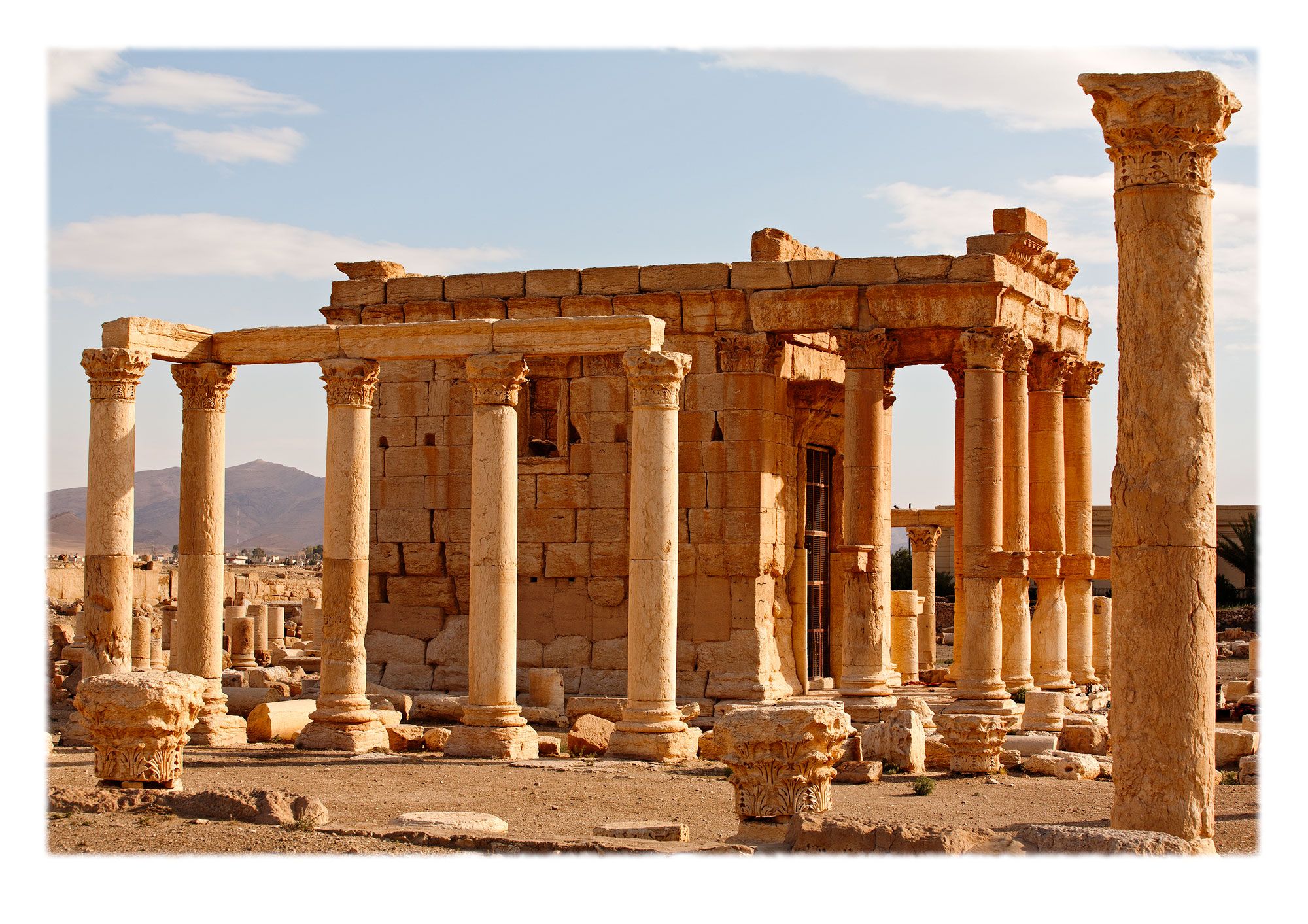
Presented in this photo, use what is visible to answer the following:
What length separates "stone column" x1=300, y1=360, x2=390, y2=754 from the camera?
19.4 m

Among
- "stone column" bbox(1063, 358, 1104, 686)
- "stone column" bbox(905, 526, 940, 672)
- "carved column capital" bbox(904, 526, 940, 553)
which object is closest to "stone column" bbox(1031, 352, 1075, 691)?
"stone column" bbox(1063, 358, 1104, 686)

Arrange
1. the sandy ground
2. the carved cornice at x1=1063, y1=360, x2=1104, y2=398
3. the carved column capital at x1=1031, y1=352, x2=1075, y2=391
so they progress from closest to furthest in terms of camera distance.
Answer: the sandy ground, the carved column capital at x1=1031, y1=352, x2=1075, y2=391, the carved cornice at x1=1063, y1=360, x2=1104, y2=398

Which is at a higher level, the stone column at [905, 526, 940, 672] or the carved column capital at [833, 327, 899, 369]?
the carved column capital at [833, 327, 899, 369]

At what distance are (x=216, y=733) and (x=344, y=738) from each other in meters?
1.61

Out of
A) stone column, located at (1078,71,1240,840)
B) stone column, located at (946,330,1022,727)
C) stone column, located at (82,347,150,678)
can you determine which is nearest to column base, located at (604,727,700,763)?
stone column, located at (946,330,1022,727)

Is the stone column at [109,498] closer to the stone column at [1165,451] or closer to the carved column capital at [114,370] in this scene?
the carved column capital at [114,370]

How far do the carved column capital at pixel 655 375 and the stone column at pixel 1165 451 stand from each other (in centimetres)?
737

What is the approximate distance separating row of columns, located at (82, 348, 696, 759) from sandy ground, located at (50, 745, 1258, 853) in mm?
597

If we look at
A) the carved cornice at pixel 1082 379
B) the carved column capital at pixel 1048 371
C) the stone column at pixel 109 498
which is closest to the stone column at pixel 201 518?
the stone column at pixel 109 498

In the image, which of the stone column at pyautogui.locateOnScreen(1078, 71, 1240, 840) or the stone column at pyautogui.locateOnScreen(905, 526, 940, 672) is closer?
the stone column at pyautogui.locateOnScreen(1078, 71, 1240, 840)

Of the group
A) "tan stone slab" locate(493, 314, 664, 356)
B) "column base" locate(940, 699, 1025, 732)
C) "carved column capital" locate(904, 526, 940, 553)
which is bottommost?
"column base" locate(940, 699, 1025, 732)

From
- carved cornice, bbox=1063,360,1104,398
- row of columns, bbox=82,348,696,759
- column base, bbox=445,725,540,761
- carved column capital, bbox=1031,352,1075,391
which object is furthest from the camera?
carved cornice, bbox=1063,360,1104,398

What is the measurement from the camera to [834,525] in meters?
25.7

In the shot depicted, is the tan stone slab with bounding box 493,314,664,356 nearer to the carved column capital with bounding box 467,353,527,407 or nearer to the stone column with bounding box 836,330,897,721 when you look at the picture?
the carved column capital with bounding box 467,353,527,407
